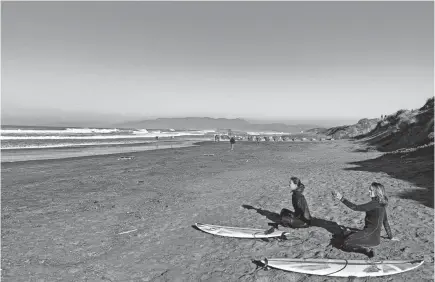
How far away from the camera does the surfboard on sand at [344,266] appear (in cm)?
608

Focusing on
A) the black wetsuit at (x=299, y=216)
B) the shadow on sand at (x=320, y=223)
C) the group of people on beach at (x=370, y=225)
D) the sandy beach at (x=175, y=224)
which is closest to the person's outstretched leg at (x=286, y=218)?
the black wetsuit at (x=299, y=216)

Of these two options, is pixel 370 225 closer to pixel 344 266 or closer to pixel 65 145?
pixel 344 266

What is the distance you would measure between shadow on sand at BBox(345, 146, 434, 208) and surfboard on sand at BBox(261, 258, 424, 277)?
5740 mm

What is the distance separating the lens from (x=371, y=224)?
7.00m

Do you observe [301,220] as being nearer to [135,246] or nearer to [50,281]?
[135,246]

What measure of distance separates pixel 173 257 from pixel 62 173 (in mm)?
17390

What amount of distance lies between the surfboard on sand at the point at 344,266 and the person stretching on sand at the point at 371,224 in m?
0.57

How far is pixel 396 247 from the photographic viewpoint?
743 cm

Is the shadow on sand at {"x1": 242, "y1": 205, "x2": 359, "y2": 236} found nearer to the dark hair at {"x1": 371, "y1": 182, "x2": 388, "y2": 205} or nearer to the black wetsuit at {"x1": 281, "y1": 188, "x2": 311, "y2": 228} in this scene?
the black wetsuit at {"x1": 281, "y1": 188, "x2": 311, "y2": 228}

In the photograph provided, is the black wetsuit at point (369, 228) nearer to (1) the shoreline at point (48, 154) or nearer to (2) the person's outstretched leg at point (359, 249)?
(2) the person's outstretched leg at point (359, 249)

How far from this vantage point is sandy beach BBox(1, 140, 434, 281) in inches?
273

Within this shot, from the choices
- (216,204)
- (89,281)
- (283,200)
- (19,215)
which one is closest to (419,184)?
(283,200)

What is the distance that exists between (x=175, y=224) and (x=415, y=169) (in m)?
14.5

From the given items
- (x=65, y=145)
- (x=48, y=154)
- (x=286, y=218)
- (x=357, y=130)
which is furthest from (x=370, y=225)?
(x=357, y=130)
